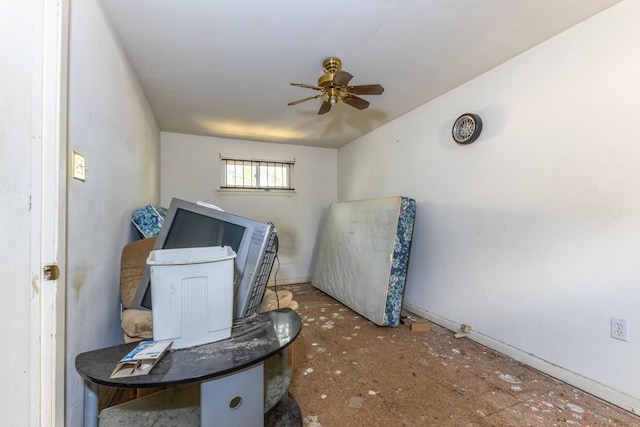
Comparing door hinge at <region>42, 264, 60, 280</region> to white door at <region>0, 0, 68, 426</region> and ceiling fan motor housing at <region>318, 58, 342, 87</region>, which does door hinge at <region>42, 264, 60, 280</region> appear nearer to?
white door at <region>0, 0, 68, 426</region>

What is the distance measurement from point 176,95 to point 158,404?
266cm

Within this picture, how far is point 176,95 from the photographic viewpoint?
2.75 m

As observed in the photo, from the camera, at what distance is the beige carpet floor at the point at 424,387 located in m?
1.55

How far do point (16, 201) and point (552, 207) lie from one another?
2884 millimetres

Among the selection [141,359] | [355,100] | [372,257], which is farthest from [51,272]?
[372,257]

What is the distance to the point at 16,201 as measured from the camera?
93cm

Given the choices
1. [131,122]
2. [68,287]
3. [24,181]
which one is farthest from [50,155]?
[131,122]

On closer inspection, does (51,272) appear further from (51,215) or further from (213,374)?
(213,374)

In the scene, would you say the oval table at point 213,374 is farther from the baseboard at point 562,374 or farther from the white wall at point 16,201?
the baseboard at point 562,374

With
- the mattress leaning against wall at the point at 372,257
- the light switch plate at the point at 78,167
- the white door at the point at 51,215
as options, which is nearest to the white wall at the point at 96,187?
the light switch plate at the point at 78,167

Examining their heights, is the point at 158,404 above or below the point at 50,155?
below

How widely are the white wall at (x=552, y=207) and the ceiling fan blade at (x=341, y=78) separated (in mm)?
1305

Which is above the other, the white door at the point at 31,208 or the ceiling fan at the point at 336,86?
the ceiling fan at the point at 336,86

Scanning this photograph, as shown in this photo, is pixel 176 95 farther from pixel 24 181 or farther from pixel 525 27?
pixel 525 27
